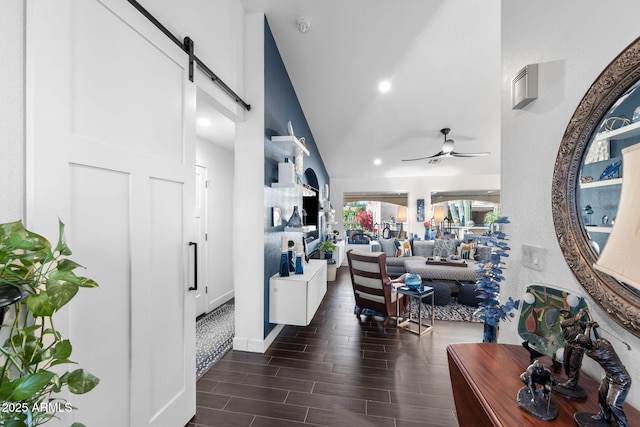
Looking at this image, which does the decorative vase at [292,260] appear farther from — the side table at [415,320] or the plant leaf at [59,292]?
the plant leaf at [59,292]

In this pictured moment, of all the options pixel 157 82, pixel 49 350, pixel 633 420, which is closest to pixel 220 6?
pixel 157 82

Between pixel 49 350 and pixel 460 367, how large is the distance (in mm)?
1457

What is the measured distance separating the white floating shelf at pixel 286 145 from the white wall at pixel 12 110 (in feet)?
6.79

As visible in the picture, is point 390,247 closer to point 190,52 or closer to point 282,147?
point 282,147

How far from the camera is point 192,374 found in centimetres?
180

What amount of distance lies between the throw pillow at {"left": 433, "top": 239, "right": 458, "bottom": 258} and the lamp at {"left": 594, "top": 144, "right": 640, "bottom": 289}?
205 inches

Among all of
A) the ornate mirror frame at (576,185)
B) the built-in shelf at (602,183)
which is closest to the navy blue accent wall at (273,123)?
the ornate mirror frame at (576,185)

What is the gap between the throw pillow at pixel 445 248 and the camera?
5391mm

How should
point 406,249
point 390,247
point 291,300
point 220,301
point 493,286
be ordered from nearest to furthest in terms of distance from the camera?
point 493,286, point 291,300, point 220,301, point 406,249, point 390,247

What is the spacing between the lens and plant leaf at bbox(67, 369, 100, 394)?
0.68 meters

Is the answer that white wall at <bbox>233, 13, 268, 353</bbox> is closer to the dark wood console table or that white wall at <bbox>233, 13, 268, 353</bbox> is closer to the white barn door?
the white barn door

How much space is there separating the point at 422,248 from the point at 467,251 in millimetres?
985

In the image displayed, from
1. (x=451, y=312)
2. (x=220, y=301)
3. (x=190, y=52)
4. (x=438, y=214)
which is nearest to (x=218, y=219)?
(x=220, y=301)

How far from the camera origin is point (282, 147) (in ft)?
10.3
